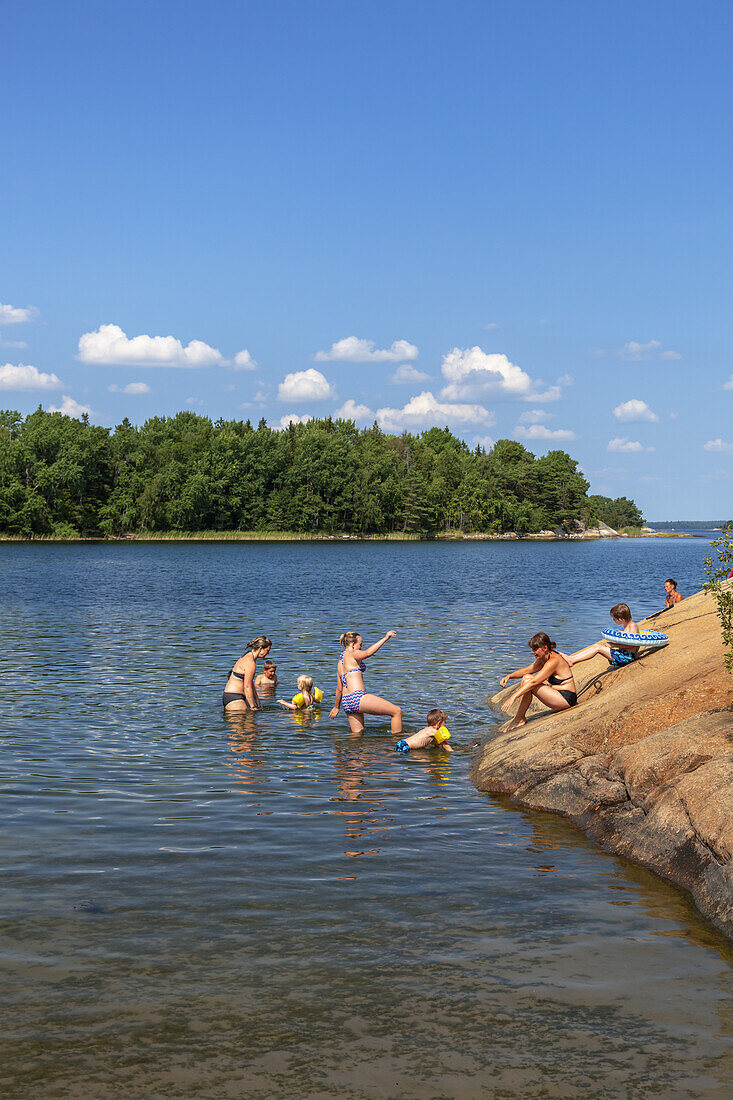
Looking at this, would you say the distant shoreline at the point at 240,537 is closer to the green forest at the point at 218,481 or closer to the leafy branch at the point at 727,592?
the green forest at the point at 218,481

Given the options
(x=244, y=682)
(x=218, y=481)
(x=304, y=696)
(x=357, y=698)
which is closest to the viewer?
(x=357, y=698)

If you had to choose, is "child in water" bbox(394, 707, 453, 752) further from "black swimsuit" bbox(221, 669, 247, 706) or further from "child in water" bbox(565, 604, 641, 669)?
"black swimsuit" bbox(221, 669, 247, 706)

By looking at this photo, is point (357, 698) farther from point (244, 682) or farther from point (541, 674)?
point (541, 674)

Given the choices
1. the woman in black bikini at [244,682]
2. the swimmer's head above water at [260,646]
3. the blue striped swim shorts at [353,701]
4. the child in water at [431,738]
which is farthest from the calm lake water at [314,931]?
the swimmer's head above water at [260,646]

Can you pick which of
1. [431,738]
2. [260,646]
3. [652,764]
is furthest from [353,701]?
[652,764]

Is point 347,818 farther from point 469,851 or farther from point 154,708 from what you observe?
point 154,708

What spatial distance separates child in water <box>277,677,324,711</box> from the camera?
19.4m

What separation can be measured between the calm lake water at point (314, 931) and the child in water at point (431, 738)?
0.90 feet

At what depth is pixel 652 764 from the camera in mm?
10984

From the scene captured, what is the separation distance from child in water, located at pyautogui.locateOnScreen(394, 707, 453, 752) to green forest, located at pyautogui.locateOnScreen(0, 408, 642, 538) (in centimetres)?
12381

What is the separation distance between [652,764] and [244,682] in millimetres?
10149

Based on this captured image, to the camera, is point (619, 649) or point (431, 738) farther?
point (431, 738)

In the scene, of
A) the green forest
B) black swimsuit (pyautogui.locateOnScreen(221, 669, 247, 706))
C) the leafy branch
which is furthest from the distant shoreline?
the leafy branch

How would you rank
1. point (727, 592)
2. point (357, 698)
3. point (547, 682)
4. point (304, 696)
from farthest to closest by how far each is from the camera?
point (304, 696)
point (357, 698)
point (547, 682)
point (727, 592)
